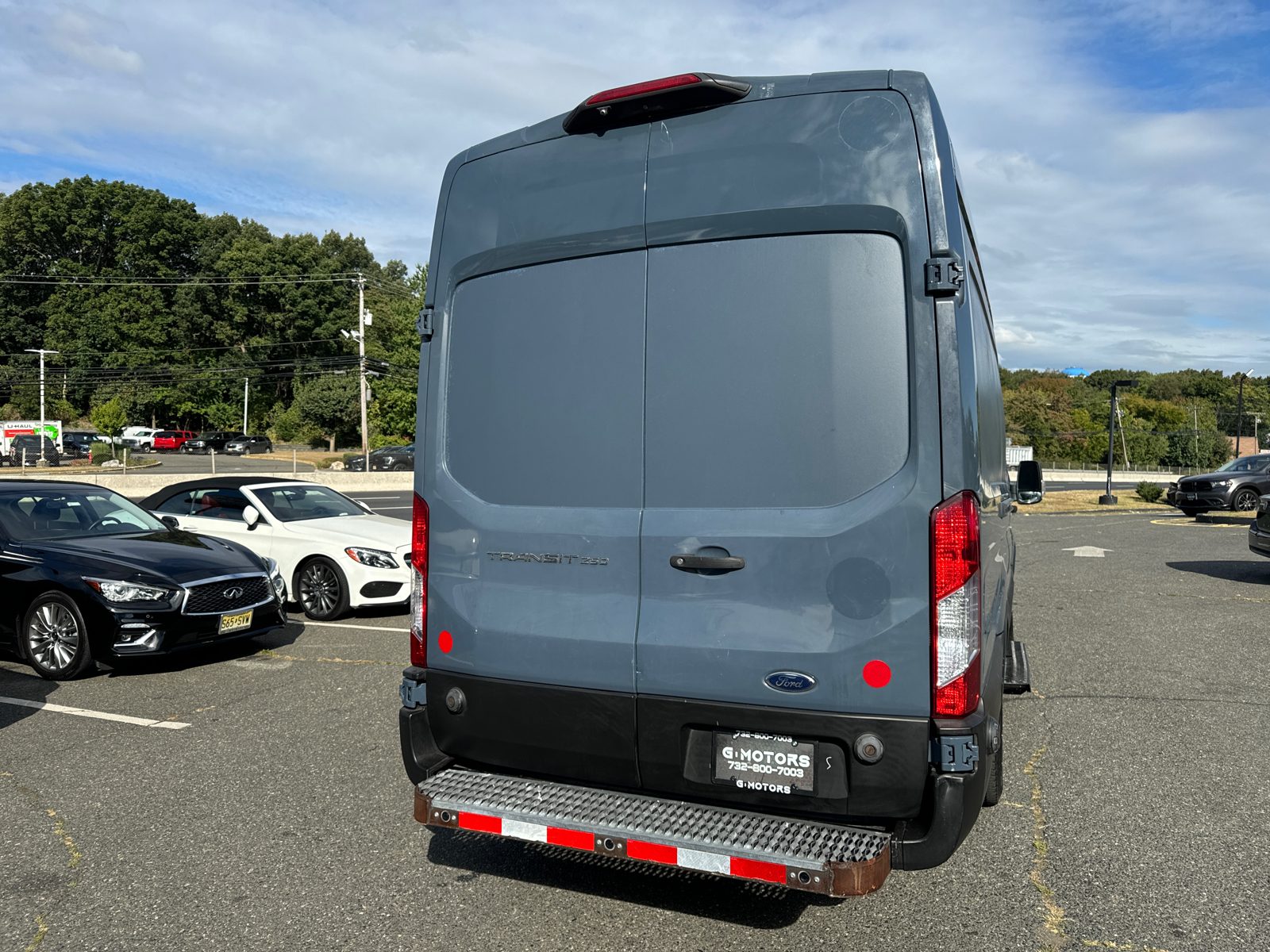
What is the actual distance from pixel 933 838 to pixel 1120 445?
348ft

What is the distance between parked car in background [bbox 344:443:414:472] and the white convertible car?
134ft

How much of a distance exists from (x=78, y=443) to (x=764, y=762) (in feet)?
226

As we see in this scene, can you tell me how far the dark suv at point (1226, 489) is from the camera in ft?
80.5

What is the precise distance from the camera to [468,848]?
418 cm

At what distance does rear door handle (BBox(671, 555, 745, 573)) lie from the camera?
3.10 metres

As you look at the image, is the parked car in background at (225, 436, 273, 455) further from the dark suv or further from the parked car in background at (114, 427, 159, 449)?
the dark suv

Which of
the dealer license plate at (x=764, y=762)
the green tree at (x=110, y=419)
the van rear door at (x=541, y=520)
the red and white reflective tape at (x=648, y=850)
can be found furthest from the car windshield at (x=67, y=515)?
the green tree at (x=110, y=419)

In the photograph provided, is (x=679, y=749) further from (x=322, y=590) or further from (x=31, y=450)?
(x=31, y=450)

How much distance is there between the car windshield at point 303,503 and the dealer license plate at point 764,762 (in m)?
8.22

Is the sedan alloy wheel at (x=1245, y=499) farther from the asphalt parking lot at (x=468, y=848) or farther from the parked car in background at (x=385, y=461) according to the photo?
the parked car in background at (x=385, y=461)

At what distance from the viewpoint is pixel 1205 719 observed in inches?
241

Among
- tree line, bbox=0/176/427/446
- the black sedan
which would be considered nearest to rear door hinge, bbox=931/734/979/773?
the black sedan

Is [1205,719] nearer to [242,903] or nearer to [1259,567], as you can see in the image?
[242,903]

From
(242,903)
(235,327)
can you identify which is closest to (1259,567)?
(242,903)
